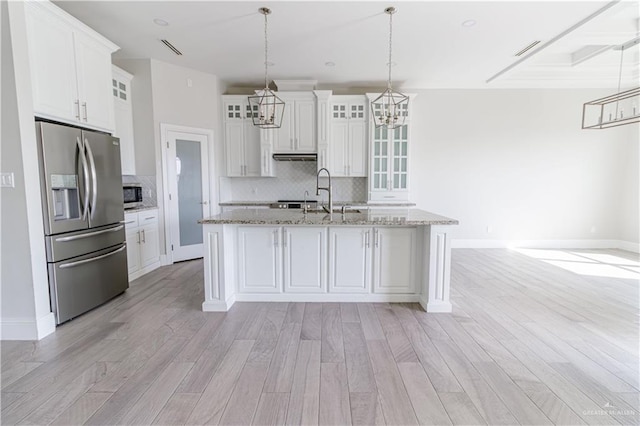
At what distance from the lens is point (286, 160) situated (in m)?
5.41

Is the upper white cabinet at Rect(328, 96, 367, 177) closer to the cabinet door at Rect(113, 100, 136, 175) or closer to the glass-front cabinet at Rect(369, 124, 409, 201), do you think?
the glass-front cabinet at Rect(369, 124, 409, 201)

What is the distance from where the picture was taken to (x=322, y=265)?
9.98 feet

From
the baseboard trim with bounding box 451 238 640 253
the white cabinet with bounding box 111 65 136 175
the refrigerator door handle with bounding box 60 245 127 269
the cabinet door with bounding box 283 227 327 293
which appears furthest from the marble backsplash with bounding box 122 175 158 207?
the baseboard trim with bounding box 451 238 640 253

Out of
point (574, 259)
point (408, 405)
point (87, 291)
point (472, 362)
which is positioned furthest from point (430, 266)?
point (574, 259)

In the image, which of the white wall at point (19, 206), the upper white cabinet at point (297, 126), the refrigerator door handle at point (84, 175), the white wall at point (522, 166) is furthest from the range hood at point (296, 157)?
the white wall at point (19, 206)

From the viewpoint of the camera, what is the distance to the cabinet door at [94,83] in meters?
2.85

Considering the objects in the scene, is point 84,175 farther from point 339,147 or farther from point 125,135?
point 339,147

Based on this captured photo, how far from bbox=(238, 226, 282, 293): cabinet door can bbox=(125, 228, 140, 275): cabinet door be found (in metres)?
1.74

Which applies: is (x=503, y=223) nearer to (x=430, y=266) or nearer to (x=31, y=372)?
(x=430, y=266)

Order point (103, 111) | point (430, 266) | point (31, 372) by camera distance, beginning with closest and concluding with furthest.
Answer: point (31, 372), point (430, 266), point (103, 111)

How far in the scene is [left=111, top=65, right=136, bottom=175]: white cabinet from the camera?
12.8 ft

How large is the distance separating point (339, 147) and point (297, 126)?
0.84m

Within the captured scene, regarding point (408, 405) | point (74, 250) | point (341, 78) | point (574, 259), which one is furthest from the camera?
point (341, 78)

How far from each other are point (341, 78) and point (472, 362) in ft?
15.2
